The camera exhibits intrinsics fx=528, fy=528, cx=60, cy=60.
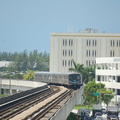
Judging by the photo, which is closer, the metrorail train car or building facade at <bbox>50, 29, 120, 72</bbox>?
the metrorail train car

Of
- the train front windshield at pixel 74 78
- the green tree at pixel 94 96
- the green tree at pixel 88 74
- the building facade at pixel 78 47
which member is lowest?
the green tree at pixel 94 96

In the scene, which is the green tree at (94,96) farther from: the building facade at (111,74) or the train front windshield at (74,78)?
the train front windshield at (74,78)

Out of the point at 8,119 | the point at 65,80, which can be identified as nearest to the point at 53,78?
the point at 65,80

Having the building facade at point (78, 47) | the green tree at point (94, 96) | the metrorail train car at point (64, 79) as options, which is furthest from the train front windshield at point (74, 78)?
the building facade at point (78, 47)

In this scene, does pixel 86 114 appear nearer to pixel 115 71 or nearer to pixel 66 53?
pixel 115 71

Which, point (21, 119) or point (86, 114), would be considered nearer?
point (21, 119)

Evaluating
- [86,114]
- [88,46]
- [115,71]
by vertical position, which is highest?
[88,46]

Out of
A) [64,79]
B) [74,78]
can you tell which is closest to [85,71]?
[64,79]

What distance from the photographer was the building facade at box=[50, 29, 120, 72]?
14800 centimetres

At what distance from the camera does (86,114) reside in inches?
2972

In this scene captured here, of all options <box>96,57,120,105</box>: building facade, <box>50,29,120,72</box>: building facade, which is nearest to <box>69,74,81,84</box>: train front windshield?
<box>96,57,120,105</box>: building facade

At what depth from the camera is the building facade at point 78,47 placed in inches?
5827

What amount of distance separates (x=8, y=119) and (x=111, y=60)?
7155 centimetres

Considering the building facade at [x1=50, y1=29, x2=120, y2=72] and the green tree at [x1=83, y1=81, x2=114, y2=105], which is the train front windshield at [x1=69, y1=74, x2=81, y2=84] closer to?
the green tree at [x1=83, y1=81, x2=114, y2=105]
